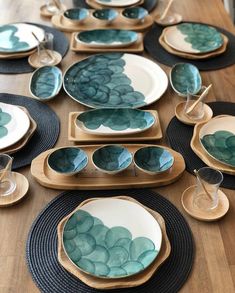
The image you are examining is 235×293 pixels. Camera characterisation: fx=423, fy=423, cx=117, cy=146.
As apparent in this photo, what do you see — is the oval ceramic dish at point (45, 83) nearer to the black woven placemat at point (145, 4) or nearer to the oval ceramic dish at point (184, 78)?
the oval ceramic dish at point (184, 78)

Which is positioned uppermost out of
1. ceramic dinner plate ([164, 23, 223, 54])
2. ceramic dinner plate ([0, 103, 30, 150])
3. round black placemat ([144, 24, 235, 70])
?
ceramic dinner plate ([0, 103, 30, 150])

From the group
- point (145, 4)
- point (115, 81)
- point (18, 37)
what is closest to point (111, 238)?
point (115, 81)

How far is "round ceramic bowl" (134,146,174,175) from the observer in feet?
3.37

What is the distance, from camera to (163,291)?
0.79m

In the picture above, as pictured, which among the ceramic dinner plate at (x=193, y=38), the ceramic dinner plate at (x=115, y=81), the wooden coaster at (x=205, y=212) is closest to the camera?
the wooden coaster at (x=205, y=212)

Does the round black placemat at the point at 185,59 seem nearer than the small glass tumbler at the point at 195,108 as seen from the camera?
No

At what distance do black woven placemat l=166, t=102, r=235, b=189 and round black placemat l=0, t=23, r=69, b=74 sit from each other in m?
0.53

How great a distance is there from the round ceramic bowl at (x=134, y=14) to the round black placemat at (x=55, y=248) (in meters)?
0.87

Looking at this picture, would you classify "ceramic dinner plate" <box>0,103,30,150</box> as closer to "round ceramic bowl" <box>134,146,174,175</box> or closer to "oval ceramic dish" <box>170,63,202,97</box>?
"round ceramic bowl" <box>134,146,174,175</box>

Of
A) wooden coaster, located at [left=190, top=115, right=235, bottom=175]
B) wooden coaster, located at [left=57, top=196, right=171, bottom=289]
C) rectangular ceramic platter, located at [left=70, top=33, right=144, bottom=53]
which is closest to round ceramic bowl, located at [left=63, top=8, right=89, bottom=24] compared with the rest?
rectangular ceramic platter, located at [left=70, top=33, right=144, bottom=53]

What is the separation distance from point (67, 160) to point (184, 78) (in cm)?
53

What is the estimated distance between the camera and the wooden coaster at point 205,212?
0.93m

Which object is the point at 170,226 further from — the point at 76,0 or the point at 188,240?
the point at 76,0

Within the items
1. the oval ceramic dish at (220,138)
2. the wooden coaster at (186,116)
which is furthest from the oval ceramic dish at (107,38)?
the oval ceramic dish at (220,138)
